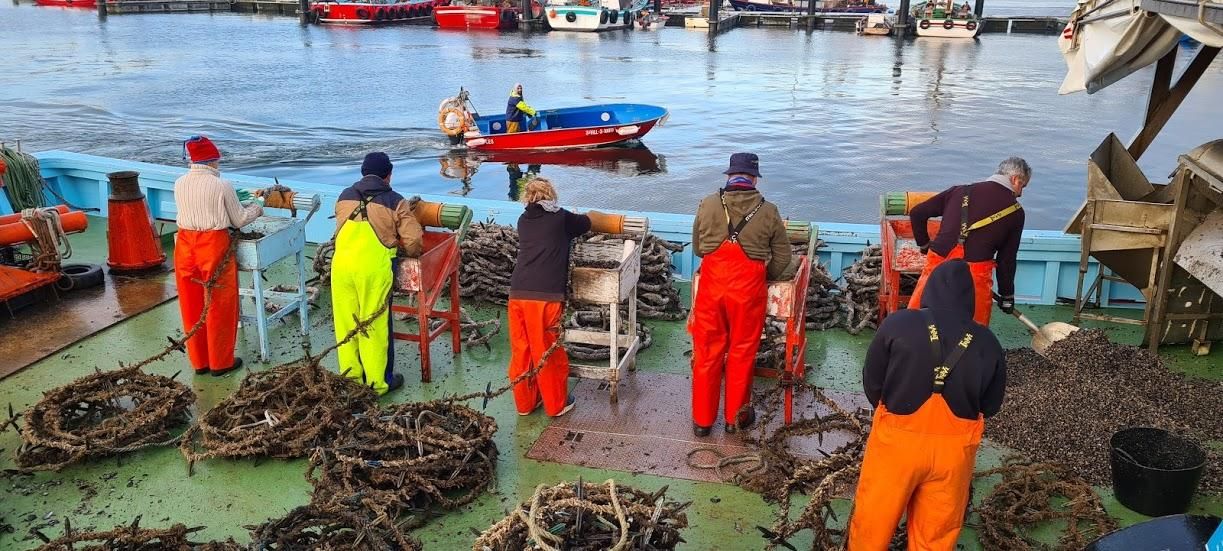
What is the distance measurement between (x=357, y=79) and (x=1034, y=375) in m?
37.9

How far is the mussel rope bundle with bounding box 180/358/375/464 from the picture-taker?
4.93 metres

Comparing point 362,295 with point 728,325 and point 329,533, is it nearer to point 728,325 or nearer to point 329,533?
point 329,533

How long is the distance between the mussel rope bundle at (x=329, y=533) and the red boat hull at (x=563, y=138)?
59.2ft

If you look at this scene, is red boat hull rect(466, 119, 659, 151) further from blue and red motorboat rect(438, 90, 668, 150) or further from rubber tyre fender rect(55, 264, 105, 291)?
rubber tyre fender rect(55, 264, 105, 291)

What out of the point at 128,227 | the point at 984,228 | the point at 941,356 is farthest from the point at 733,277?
the point at 128,227

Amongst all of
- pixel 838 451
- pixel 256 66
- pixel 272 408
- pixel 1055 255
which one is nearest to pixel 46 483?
pixel 272 408

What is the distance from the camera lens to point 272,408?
5.24 meters

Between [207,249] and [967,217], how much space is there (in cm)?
485

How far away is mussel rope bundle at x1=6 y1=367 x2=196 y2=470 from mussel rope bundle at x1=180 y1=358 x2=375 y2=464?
8.2 inches

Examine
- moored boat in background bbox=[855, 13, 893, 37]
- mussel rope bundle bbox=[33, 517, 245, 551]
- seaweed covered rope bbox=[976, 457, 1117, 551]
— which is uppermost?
moored boat in background bbox=[855, 13, 893, 37]

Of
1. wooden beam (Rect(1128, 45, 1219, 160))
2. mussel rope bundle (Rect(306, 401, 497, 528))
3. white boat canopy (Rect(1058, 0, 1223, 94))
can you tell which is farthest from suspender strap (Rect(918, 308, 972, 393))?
wooden beam (Rect(1128, 45, 1219, 160))

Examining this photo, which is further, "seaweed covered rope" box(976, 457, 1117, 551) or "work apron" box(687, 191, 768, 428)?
"work apron" box(687, 191, 768, 428)

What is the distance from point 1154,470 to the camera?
4305 millimetres

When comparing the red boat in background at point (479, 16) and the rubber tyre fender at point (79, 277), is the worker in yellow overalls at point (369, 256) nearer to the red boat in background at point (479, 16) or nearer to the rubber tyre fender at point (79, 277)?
the rubber tyre fender at point (79, 277)
